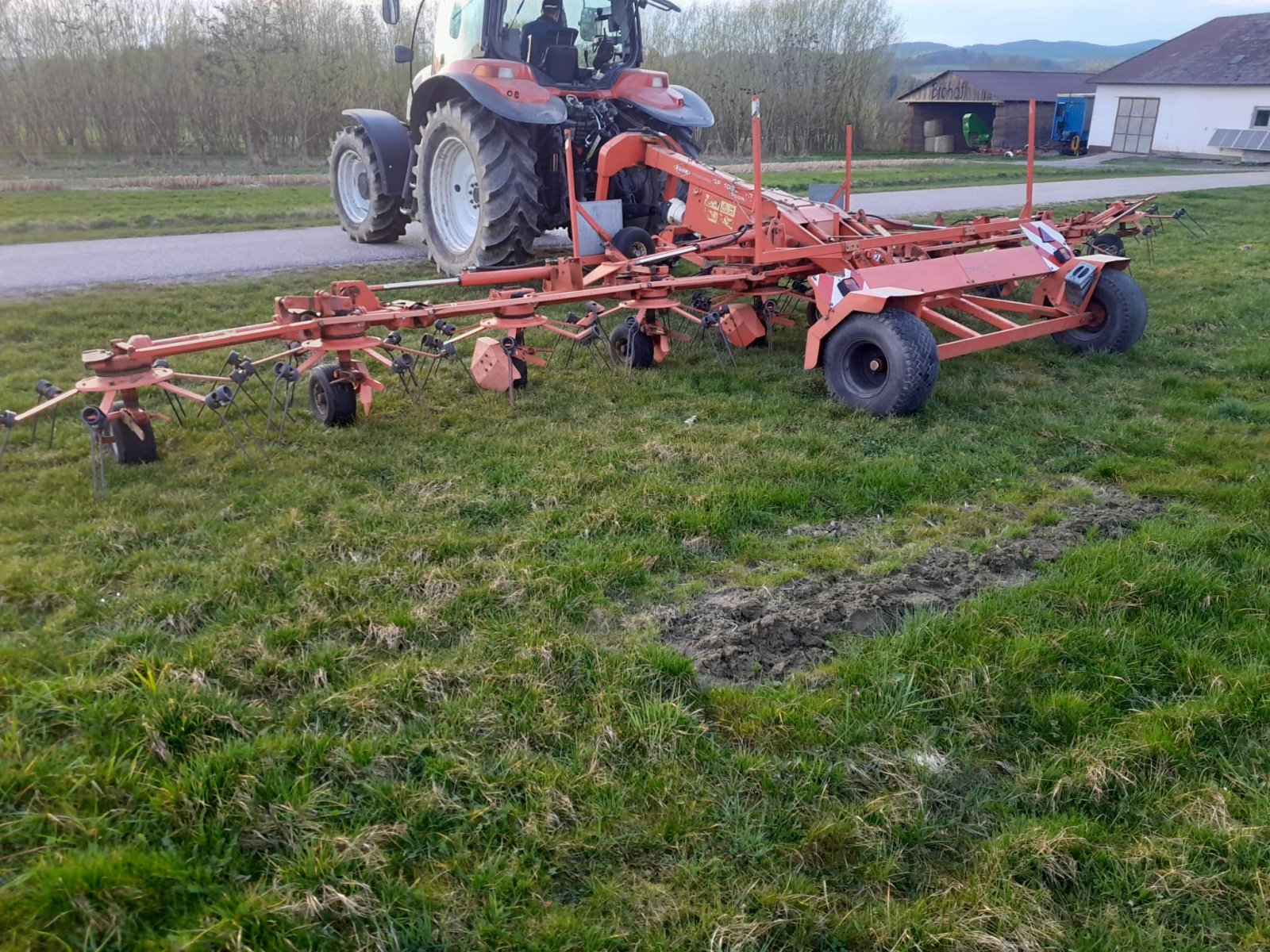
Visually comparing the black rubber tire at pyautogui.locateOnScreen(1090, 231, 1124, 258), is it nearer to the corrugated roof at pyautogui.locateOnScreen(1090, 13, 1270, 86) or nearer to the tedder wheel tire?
the tedder wheel tire

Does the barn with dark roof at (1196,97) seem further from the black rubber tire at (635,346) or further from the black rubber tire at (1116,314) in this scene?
the black rubber tire at (635,346)

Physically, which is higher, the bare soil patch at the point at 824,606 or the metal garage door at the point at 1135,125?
the metal garage door at the point at 1135,125

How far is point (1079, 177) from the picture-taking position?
22766mm

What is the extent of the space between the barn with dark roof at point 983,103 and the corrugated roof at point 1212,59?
8.09 ft

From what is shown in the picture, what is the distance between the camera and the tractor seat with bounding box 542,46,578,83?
862 cm

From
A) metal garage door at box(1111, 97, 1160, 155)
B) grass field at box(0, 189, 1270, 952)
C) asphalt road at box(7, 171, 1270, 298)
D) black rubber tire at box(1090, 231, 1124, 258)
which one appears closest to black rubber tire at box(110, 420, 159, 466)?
grass field at box(0, 189, 1270, 952)

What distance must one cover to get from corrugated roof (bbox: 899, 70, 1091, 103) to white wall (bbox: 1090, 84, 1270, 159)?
2.66 meters

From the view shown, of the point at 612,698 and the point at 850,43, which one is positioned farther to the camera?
the point at 850,43

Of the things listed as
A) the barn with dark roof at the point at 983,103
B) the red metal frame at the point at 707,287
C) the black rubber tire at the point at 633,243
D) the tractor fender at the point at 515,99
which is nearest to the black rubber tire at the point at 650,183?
the red metal frame at the point at 707,287

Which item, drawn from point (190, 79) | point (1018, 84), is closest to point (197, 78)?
point (190, 79)

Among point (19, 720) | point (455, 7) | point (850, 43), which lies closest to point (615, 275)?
point (455, 7)

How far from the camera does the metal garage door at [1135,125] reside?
34188mm

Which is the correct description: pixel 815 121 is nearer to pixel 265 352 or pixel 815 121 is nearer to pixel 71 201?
pixel 71 201

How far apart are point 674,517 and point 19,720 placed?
7.55ft
